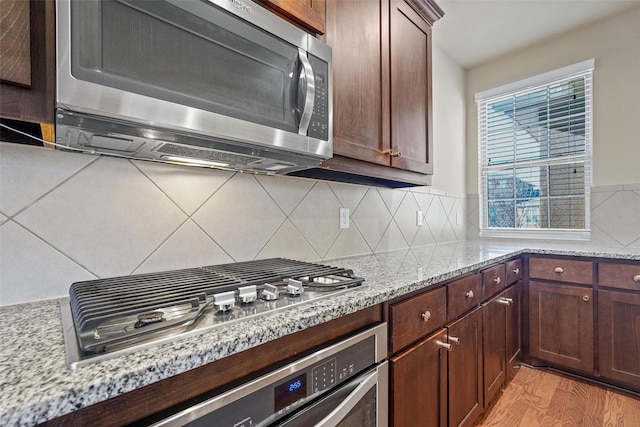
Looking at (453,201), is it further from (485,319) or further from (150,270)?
(150,270)

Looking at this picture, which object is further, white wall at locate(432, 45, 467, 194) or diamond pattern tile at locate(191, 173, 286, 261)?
white wall at locate(432, 45, 467, 194)

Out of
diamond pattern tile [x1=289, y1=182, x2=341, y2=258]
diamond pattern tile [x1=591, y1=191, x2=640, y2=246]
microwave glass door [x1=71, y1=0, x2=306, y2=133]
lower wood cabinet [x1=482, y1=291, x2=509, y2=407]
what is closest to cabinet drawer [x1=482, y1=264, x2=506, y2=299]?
lower wood cabinet [x1=482, y1=291, x2=509, y2=407]

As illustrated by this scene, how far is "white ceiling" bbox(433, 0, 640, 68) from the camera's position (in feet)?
7.16

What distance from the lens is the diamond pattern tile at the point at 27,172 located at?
84 cm

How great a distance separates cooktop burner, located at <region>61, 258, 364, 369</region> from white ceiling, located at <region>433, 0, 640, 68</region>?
225cm

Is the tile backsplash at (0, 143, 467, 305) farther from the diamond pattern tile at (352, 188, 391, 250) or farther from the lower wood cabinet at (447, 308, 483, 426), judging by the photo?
the lower wood cabinet at (447, 308, 483, 426)

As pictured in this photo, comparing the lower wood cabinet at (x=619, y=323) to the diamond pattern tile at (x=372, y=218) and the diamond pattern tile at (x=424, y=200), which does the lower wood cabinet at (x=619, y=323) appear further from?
the diamond pattern tile at (x=372, y=218)

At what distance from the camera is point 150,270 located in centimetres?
107

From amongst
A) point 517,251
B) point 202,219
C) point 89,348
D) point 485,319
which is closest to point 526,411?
point 485,319

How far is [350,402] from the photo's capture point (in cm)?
83

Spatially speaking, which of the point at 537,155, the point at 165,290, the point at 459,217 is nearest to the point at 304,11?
the point at 165,290

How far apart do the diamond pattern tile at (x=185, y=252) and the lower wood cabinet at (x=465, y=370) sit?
102 cm

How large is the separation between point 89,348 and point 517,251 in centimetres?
229

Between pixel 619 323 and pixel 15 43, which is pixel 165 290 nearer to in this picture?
pixel 15 43
